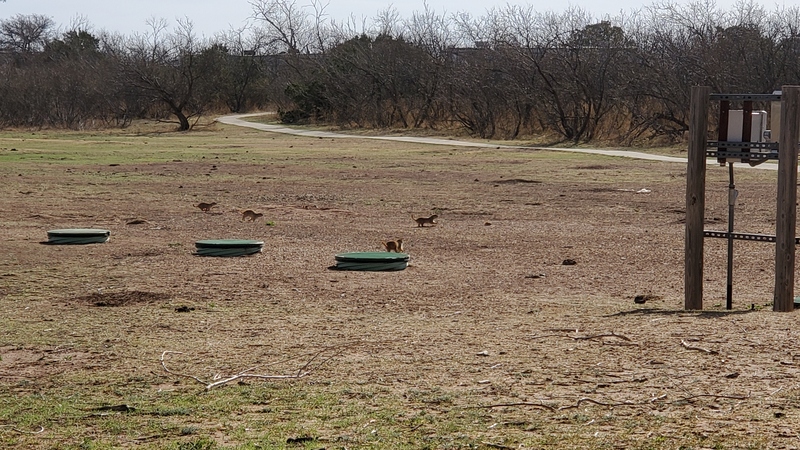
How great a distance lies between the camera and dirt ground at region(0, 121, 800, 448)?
527cm

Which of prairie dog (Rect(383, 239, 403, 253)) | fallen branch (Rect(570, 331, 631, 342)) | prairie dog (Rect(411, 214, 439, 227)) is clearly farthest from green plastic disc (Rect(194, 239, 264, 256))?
fallen branch (Rect(570, 331, 631, 342))

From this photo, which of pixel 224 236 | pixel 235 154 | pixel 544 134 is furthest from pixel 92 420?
pixel 544 134

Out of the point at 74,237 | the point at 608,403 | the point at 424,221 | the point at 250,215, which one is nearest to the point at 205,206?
the point at 250,215

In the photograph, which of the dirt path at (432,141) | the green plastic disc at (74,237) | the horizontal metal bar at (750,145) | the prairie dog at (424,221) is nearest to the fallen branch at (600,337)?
the horizontal metal bar at (750,145)

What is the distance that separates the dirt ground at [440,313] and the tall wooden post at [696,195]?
0.90ft

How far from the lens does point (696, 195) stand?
821 cm

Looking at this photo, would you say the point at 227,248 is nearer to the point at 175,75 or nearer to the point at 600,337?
the point at 600,337

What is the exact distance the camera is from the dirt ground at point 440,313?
5266 mm

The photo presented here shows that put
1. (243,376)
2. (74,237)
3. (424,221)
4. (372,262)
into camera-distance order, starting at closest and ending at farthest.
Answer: (243,376) < (372,262) < (74,237) < (424,221)

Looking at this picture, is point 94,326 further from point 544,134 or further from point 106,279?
point 544,134

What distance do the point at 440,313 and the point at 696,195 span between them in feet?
6.52

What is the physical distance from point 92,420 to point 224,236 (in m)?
8.47

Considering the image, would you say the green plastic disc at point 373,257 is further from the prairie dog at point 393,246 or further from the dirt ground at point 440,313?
the prairie dog at point 393,246

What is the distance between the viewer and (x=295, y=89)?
5303cm
